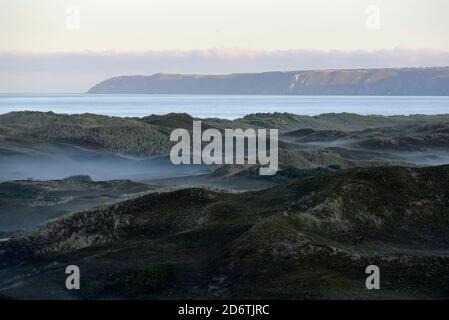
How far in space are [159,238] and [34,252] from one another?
480cm

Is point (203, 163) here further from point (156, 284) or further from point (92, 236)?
point (156, 284)

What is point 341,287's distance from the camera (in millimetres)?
17531

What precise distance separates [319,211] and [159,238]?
19.9 feet

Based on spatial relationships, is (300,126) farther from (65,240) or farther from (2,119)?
(65,240)

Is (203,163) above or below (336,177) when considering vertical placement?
below

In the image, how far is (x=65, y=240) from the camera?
2573cm

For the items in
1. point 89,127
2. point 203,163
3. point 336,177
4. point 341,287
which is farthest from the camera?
point 89,127

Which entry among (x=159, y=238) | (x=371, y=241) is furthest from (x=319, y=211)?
(x=159, y=238)

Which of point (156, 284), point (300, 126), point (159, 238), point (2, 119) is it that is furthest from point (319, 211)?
point (300, 126)
